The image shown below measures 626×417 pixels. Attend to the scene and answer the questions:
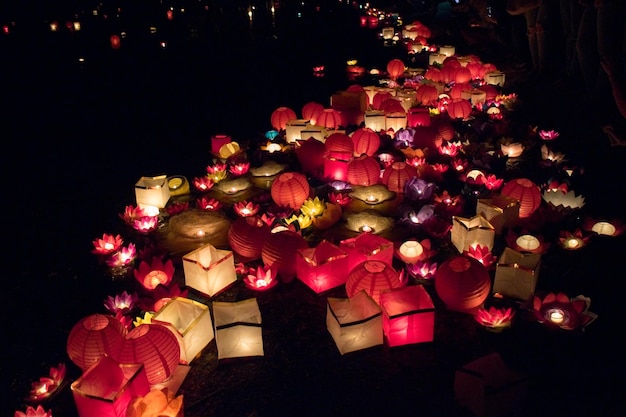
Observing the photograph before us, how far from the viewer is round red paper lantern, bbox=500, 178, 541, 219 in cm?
573

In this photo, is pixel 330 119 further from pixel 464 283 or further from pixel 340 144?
pixel 464 283

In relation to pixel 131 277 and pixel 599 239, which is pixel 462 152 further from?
pixel 131 277

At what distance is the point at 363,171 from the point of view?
6.69 meters

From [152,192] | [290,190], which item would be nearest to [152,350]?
[290,190]

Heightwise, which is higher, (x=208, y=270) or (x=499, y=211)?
(x=499, y=211)

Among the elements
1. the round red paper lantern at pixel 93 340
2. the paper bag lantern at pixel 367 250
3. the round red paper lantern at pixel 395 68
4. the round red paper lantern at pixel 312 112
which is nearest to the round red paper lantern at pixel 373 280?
the paper bag lantern at pixel 367 250

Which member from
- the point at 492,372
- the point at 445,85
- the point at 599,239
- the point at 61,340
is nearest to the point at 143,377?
the point at 61,340

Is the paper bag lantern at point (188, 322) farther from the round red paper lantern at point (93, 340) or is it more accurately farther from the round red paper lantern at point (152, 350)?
the round red paper lantern at point (93, 340)

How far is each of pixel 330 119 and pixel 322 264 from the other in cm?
453

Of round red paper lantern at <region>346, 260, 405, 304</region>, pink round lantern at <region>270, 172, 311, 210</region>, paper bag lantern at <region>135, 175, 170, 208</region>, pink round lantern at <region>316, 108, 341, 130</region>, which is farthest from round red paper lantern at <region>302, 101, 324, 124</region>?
round red paper lantern at <region>346, 260, 405, 304</region>

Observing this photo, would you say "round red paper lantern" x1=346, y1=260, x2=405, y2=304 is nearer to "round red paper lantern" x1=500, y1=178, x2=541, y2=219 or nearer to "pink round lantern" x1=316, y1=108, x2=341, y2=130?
"round red paper lantern" x1=500, y1=178, x2=541, y2=219

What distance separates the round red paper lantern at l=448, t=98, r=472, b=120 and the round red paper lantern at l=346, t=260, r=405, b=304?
5871 millimetres

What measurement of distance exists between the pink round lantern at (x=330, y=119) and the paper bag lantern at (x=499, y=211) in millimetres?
3706

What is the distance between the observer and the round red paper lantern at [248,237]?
5.21m
